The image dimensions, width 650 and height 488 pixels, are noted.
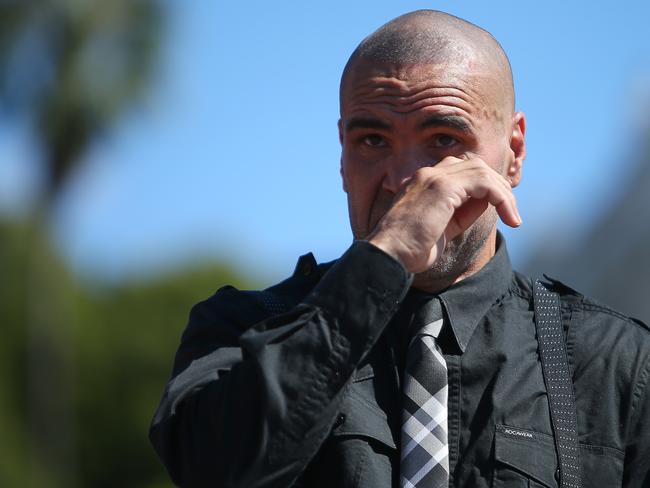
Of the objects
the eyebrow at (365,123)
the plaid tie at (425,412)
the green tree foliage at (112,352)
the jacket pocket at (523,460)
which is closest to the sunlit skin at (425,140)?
the eyebrow at (365,123)

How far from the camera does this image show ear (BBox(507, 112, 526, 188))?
3527 mm

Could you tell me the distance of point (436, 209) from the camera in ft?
9.34

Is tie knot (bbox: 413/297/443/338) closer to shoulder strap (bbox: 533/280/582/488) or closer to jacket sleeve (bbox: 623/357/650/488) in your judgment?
shoulder strap (bbox: 533/280/582/488)

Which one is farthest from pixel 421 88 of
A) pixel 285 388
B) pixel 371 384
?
pixel 285 388

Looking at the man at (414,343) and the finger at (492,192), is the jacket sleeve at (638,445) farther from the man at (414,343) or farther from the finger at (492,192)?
the finger at (492,192)

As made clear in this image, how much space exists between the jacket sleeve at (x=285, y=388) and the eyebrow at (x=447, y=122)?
48 centimetres

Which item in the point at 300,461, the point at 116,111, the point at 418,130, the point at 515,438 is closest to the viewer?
the point at 300,461

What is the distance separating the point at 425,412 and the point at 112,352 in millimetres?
24437

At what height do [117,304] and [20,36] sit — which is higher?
[20,36]

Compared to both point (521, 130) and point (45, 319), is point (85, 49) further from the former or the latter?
point (521, 130)

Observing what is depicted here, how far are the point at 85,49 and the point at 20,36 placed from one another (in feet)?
3.86

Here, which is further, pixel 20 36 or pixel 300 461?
pixel 20 36

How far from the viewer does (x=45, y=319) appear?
24953 mm

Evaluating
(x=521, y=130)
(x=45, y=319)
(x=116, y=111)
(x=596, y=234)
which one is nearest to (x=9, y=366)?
(x=45, y=319)
